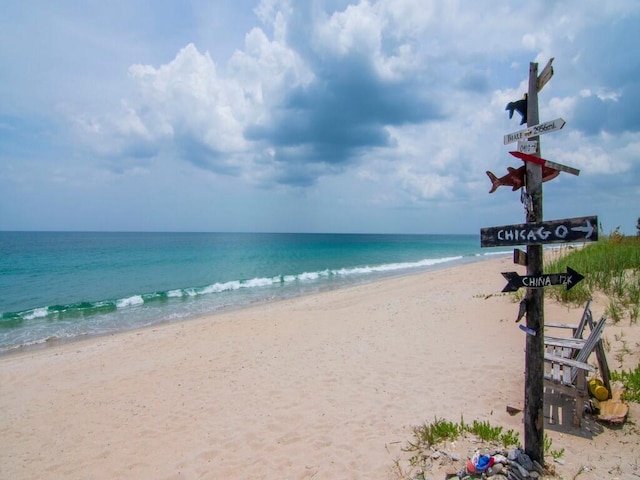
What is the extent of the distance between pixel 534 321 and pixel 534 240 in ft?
→ 2.72

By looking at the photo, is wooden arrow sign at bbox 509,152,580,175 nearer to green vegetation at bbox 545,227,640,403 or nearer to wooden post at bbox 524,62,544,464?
wooden post at bbox 524,62,544,464

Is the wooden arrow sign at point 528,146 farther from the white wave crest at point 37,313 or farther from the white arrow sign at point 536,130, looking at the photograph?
the white wave crest at point 37,313

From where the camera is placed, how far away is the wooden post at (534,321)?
3.56 m

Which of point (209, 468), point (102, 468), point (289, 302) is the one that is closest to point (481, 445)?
point (209, 468)

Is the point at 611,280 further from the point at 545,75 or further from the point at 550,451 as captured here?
the point at 545,75

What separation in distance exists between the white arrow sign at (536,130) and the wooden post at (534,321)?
0.09m

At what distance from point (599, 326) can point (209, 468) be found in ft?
17.6

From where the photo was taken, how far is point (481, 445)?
163 inches

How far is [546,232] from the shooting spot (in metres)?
3.38

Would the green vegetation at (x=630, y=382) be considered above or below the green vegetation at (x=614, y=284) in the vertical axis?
below

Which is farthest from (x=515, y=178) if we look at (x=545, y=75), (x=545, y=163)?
(x=545, y=75)

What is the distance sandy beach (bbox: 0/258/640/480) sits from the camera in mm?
4488

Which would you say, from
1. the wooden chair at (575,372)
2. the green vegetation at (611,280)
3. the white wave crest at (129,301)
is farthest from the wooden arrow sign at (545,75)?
the white wave crest at (129,301)

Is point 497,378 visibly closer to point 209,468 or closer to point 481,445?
point 481,445
